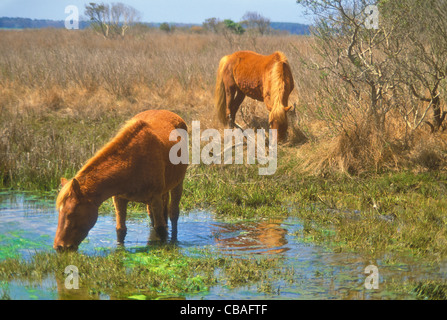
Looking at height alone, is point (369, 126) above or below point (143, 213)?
above

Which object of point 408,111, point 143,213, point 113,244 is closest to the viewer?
point 113,244

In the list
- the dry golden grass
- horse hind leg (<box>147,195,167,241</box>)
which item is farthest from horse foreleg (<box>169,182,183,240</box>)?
the dry golden grass

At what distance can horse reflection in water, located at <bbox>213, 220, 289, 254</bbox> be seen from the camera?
629cm

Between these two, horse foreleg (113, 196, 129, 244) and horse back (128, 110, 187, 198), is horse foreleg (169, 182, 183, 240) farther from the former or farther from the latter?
horse foreleg (113, 196, 129, 244)

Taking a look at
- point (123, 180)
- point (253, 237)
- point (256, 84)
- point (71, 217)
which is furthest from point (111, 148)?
point (256, 84)

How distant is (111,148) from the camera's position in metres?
5.88

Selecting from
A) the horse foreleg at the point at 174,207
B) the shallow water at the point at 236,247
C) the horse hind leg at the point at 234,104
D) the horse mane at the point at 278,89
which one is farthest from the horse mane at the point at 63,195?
the horse hind leg at the point at 234,104

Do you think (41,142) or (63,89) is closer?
(41,142)

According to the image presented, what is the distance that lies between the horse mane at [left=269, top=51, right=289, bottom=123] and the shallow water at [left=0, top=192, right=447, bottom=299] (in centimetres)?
283

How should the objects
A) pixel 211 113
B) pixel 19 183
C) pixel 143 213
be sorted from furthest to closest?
pixel 211 113 → pixel 19 183 → pixel 143 213

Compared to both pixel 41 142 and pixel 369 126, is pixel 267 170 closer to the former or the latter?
pixel 369 126

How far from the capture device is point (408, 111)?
34.0 feet

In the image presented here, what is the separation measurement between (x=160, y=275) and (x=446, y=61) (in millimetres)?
6844

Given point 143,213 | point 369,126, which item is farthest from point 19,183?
point 369,126
